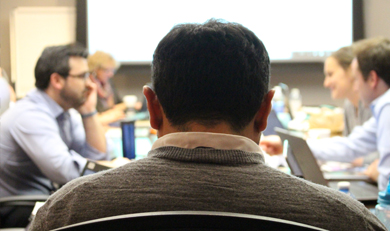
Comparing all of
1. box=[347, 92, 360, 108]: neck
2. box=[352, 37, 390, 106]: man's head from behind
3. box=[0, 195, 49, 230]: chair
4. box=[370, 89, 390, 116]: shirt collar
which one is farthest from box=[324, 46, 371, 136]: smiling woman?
box=[0, 195, 49, 230]: chair

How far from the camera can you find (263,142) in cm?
203

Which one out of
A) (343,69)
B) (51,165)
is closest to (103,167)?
(51,165)

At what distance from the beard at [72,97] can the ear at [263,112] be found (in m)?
1.58

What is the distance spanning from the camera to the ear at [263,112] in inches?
30.1

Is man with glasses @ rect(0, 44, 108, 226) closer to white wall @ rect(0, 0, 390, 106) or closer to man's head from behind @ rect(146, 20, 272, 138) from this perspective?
man's head from behind @ rect(146, 20, 272, 138)

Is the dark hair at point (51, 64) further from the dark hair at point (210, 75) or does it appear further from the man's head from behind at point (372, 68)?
the man's head from behind at point (372, 68)

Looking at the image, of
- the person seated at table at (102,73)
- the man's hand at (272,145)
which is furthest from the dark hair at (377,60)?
the person seated at table at (102,73)

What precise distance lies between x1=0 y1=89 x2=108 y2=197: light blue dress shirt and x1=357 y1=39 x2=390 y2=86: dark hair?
1.61m

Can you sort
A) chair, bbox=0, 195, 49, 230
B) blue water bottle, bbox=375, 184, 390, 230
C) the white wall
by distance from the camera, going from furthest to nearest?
the white wall < chair, bbox=0, 195, 49, 230 < blue water bottle, bbox=375, 184, 390, 230

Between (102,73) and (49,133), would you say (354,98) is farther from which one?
(102,73)

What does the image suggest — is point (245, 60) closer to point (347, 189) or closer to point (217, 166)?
point (217, 166)

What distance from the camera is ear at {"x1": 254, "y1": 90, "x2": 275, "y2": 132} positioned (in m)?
0.76

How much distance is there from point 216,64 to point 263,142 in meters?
1.40

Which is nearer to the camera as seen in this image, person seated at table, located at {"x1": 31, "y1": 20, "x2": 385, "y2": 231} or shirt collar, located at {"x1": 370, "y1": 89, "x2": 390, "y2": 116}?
person seated at table, located at {"x1": 31, "y1": 20, "x2": 385, "y2": 231}
